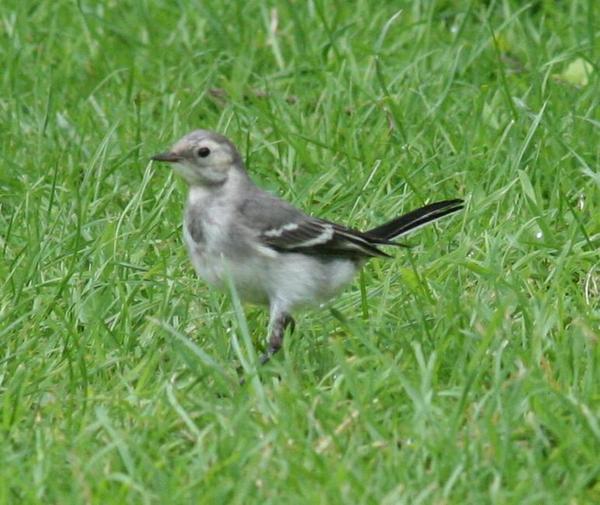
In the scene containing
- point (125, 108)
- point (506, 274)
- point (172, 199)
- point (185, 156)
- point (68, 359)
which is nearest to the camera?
point (68, 359)

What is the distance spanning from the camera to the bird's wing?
6.51m

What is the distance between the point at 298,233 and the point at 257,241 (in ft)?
0.78

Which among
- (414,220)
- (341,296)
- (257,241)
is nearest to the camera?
(257,241)

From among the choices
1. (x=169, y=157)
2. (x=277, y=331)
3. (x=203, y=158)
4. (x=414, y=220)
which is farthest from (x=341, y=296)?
(x=169, y=157)

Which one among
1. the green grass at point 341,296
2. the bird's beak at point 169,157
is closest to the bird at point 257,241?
the bird's beak at point 169,157

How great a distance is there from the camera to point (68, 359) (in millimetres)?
6117

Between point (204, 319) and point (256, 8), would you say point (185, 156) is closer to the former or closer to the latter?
point (204, 319)

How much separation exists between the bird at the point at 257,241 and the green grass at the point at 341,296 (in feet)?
0.63

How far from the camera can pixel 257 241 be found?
253 inches

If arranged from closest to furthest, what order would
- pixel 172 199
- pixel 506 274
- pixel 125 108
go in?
1. pixel 506 274
2. pixel 172 199
3. pixel 125 108

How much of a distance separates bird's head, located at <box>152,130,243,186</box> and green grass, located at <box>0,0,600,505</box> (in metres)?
0.56

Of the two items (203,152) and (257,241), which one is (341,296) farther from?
(203,152)

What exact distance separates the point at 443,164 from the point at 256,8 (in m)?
2.24

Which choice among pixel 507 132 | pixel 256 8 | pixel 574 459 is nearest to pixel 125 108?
pixel 256 8
